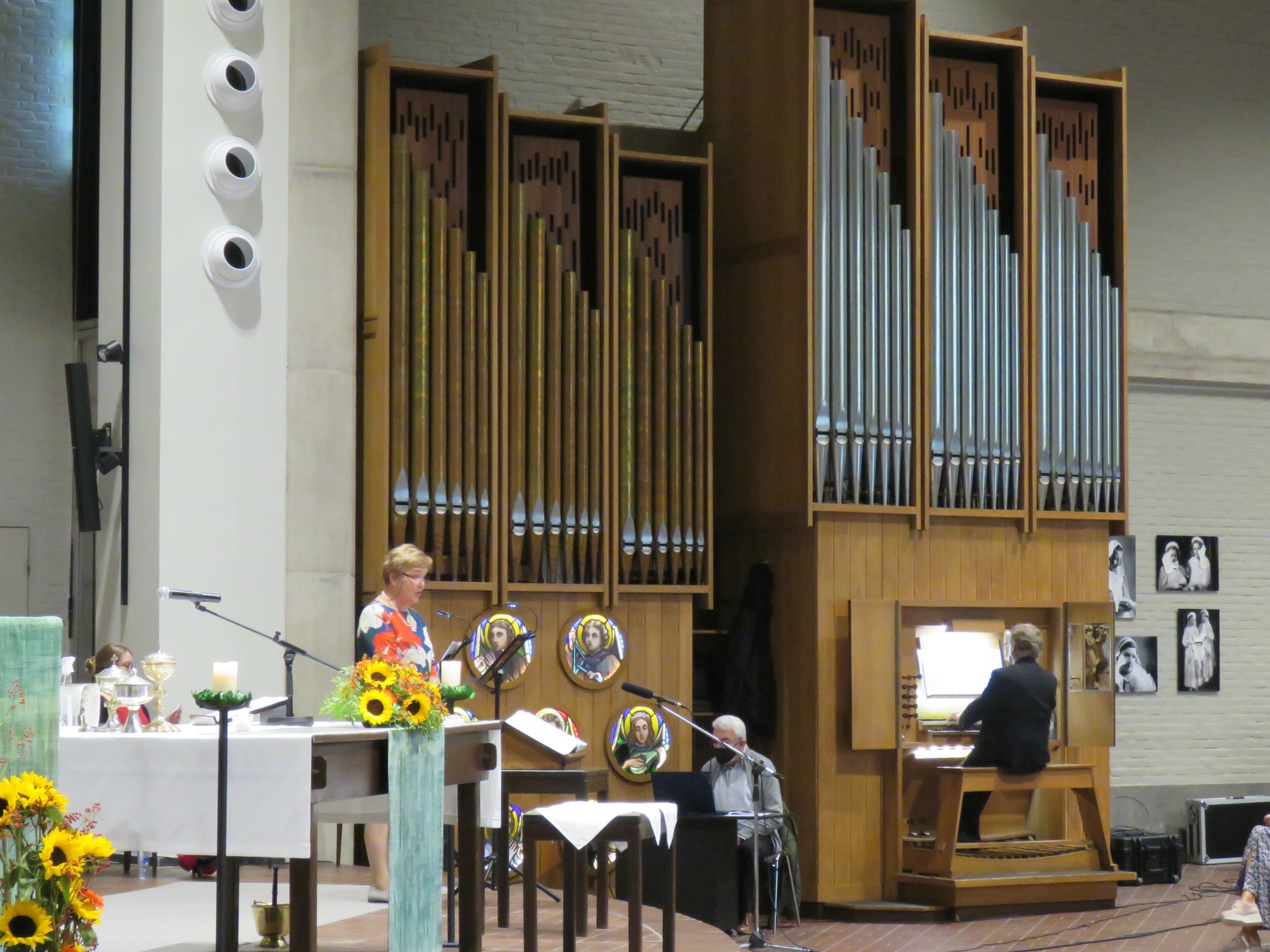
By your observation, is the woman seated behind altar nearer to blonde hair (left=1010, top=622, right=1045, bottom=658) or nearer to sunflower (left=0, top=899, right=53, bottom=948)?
blonde hair (left=1010, top=622, right=1045, bottom=658)

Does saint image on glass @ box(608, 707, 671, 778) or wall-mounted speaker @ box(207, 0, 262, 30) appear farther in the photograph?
saint image on glass @ box(608, 707, 671, 778)

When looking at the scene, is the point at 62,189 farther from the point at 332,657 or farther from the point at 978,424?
the point at 978,424

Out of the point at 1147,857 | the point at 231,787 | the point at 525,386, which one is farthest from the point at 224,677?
the point at 1147,857

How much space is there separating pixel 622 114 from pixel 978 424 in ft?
10.9

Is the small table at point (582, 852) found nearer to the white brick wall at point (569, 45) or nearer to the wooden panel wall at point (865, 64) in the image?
the wooden panel wall at point (865, 64)

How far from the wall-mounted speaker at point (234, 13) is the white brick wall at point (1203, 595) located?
7128 millimetres

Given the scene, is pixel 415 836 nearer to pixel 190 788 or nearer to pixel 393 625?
pixel 190 788

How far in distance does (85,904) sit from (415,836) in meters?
1.35

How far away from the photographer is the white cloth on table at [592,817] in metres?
5.80

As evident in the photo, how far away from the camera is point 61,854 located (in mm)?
3812

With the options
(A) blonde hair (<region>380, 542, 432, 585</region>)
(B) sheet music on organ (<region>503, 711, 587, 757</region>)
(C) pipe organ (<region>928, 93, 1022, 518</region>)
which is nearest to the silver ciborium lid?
(A) blonde hair (<region>380, 542, 432, 585</region>)

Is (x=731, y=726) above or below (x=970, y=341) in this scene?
below

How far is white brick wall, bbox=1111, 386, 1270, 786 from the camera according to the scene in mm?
12586

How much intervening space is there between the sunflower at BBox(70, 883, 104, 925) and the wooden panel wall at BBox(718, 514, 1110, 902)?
6.26 metres
